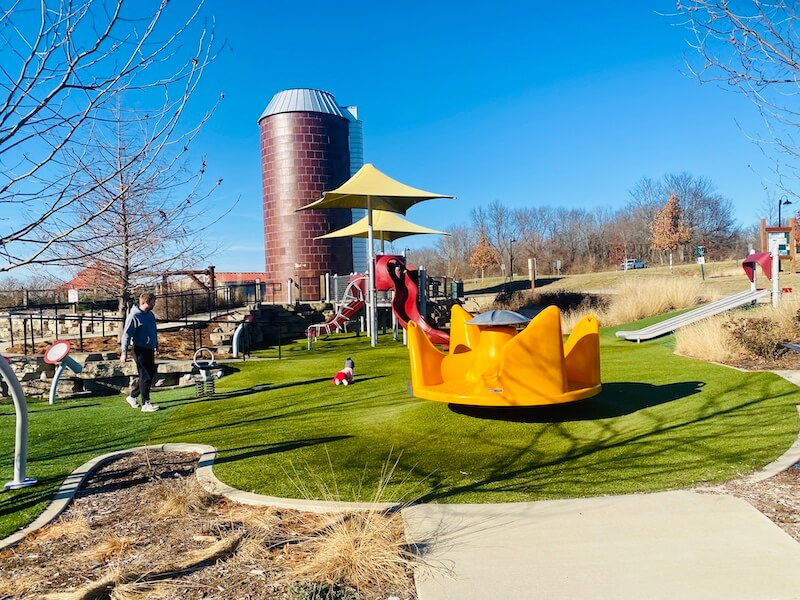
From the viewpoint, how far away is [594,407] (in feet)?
25.7

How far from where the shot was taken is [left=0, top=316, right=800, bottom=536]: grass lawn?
517 cm

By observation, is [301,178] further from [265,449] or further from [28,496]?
[28,496]

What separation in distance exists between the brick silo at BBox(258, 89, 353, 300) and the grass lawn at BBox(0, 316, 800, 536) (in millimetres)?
19723

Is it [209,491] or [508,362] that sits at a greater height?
[508,362]

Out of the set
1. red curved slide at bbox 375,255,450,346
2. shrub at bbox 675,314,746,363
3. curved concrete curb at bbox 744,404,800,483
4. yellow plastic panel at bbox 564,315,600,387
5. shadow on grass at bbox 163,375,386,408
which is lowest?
shadow on grass at bbox 163,375,386,408

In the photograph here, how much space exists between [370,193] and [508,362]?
39.6ft

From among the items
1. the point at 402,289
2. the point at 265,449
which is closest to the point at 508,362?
the point at 265,449

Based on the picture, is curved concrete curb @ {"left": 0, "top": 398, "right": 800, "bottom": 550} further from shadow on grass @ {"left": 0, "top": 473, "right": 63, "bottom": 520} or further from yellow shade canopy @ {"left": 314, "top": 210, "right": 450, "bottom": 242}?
yellow shade canopy @ {"left": 314, "top": 210, "right": 450, "bottom": 242}

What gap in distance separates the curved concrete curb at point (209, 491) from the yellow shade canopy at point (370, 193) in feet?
40.6

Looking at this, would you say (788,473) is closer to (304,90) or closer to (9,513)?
(9,513)

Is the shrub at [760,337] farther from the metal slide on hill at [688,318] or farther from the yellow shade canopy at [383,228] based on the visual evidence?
the yellow shade canopy at [383,228]

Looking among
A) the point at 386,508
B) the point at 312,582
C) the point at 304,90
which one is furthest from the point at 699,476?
the point at 304,90

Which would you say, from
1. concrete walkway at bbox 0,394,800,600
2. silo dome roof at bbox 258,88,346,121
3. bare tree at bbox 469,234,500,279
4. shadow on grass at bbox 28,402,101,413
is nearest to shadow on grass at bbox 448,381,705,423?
concrete walkway at bbox 0,394,800,600

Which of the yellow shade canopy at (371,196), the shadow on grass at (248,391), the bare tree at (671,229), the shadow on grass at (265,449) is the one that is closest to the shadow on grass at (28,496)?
the shadow on grass at (265,449)
